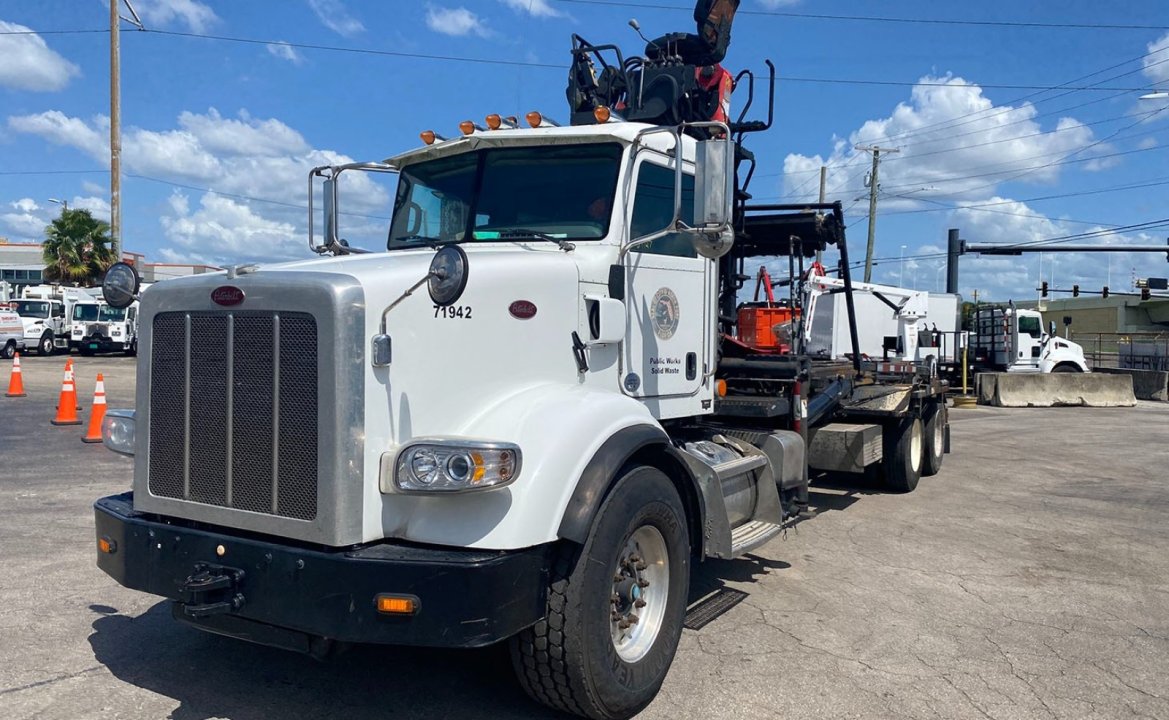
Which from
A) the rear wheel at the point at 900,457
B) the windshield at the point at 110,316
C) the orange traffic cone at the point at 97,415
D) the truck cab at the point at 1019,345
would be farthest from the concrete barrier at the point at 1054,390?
the windshield at the point at 110,316

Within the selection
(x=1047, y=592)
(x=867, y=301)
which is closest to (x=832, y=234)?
(x=1047, y=592)

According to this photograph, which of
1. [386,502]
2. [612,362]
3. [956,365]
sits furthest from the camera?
[956,365]

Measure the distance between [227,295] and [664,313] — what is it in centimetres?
230

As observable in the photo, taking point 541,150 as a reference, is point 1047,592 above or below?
below

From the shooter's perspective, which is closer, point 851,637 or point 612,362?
point 612,362

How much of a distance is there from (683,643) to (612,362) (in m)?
1.59

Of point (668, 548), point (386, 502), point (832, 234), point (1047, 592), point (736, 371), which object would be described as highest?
point (832, 234)

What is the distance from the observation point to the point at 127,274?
4.22m

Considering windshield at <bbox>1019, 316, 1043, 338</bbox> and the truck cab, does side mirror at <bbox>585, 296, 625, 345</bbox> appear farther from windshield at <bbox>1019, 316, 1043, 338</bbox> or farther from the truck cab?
windshield at <bbox>1019, 316, 1043, 338</bbox>

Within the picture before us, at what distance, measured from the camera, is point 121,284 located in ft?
13.8

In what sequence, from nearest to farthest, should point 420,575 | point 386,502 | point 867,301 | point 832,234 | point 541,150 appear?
point 420,575, point 386,502, point 541,150, point 832,234, point 867,301

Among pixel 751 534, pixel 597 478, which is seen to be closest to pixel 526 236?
Answer: pixel 597 478

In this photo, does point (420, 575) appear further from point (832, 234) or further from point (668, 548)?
point (832, 234)

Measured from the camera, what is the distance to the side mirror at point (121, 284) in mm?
4180
